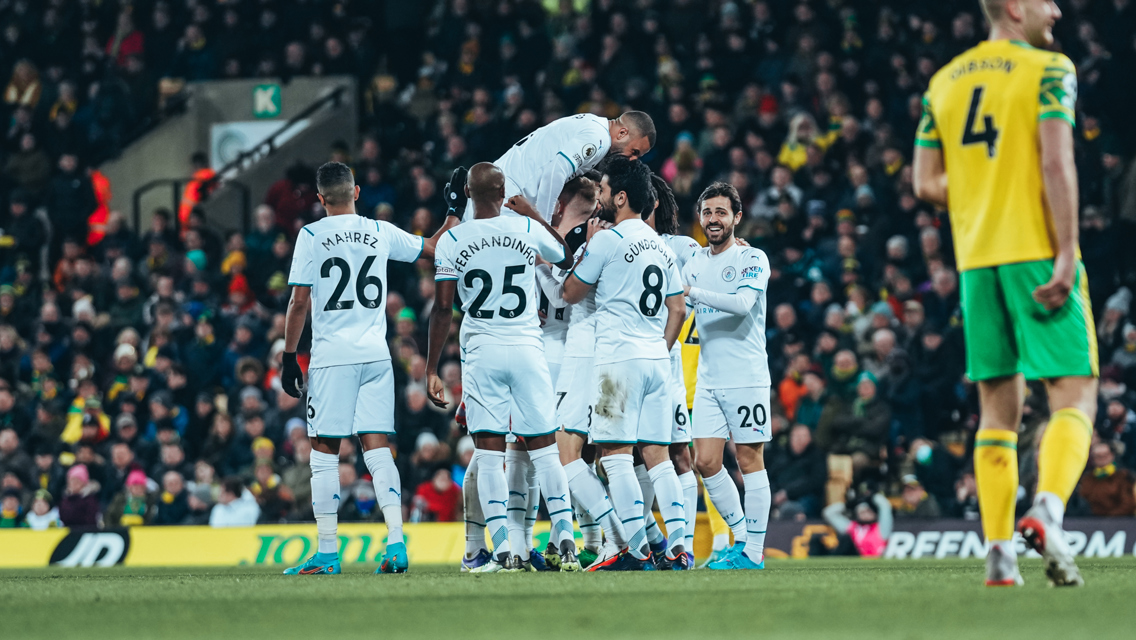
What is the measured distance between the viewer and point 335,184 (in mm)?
9297

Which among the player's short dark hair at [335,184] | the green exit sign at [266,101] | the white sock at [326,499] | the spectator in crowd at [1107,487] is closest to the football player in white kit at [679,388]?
the player's short dark hair at [335,184]

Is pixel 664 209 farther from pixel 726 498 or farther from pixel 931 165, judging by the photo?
pixel 931 165

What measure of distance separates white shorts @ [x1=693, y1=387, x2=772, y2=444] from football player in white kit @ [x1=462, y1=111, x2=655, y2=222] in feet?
5.70

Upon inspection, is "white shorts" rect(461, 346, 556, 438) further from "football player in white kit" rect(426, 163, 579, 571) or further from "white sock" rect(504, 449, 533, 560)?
"white sock" rect(504, 449, 533, 560)

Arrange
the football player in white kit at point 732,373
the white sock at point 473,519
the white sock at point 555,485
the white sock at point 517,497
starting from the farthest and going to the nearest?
1. the football player in white kit at point 732,373
2. the white sock at point 473,519
3. the white sock at point 517,497
4. the white sock at point 555,485

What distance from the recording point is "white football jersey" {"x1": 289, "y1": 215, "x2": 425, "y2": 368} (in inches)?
363

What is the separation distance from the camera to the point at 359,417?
9211mm

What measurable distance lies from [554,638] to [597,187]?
19.6 ft

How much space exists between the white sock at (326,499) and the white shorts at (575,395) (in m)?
1.48

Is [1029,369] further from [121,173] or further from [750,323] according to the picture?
[121,173]

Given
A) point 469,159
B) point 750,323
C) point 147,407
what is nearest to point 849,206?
point 469,159

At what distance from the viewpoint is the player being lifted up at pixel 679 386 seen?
10.1m

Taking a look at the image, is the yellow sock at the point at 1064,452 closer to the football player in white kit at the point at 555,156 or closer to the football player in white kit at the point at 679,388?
the football player in white kit at the point at 679,388

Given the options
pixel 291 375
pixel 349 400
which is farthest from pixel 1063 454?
pixel 291 375
